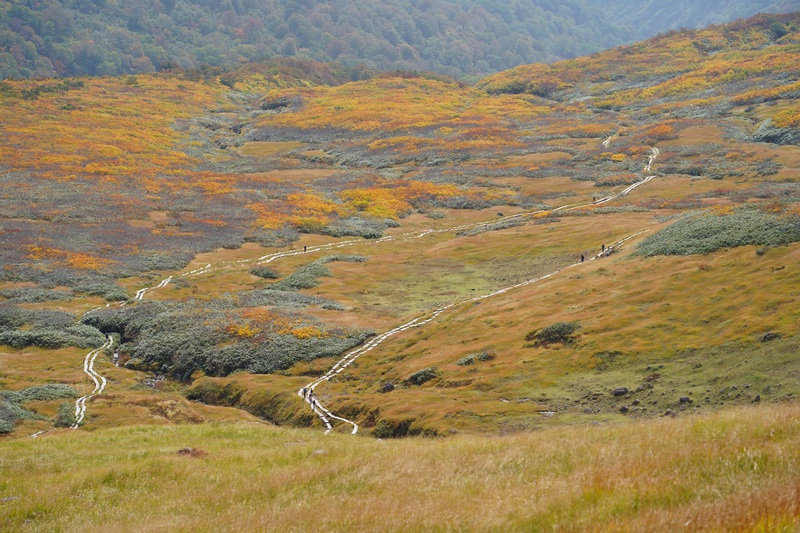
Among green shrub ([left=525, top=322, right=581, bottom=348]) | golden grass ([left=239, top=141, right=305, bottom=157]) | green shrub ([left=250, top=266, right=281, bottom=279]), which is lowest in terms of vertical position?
green shrub ([left=525, top=322, right=581, bottom=348])

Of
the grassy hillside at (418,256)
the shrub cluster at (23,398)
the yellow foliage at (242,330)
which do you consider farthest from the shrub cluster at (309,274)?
the shrub cluster at (23,398)

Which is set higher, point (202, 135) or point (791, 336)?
point (202, 135)

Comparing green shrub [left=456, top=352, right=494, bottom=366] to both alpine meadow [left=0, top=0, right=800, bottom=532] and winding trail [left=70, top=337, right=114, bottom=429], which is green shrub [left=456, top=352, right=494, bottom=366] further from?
winding trail [left=70, top=337, right=114, bottom=429]

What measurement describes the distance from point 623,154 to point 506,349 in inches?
3867

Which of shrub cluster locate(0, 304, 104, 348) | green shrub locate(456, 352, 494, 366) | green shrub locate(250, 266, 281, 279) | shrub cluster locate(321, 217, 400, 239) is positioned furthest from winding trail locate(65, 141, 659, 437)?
green shrub locate(456, 352, 494, 366)

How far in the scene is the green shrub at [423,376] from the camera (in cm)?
4006

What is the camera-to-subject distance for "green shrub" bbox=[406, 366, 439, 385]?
1577 inches

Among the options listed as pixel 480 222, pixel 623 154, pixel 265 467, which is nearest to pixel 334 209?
pixel 480 222

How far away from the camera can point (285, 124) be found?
176500 mm

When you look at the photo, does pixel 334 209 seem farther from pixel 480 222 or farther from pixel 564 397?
pixel 564 397

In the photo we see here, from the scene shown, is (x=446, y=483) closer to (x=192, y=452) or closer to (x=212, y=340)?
(x=192, y=452)

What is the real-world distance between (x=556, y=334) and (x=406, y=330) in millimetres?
15834

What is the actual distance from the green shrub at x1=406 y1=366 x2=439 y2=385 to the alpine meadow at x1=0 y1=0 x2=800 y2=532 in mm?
115

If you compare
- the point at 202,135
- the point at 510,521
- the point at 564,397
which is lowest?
the point at 564,397
